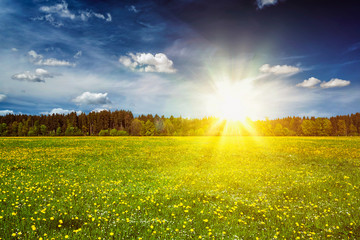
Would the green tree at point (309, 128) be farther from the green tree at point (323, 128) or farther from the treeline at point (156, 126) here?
the green tree at point (323, 128)

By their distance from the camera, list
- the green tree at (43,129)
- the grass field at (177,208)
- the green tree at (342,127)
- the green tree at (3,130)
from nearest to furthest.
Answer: the grass field at (177,208)
the green tree at (3,130)
the green tree at (43,129)
the green tree at (342,127)

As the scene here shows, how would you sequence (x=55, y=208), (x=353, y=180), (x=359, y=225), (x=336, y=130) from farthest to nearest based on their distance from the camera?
(x=336, y=130) → (x=353, y=180) → (x=55, y=208) → (x=359, y=225)

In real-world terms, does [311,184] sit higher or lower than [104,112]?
lower

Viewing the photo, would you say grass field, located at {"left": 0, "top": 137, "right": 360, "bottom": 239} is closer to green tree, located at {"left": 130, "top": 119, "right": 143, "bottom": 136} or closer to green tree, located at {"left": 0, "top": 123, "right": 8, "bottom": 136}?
green tree, located at {"left": 130, "top": 119, "right": 143, "bottom": 136}

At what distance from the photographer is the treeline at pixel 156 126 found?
124125 millimetres

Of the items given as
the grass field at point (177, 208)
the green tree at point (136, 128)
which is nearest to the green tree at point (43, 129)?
the green tree at point (136, 128)

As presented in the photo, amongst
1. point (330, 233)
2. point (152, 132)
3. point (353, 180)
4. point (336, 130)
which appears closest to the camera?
point (330, 233)

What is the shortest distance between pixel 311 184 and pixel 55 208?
14.8 m

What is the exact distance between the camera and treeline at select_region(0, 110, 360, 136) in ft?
407

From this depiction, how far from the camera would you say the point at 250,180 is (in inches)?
568

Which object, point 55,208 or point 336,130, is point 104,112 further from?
point 336,130

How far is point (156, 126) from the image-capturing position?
130 m

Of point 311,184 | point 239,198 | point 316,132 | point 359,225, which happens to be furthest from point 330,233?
point 316,132

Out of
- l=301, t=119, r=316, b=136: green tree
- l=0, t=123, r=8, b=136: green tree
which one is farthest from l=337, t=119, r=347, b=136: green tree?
l=0, t=123, r=8, b=136: green tree
